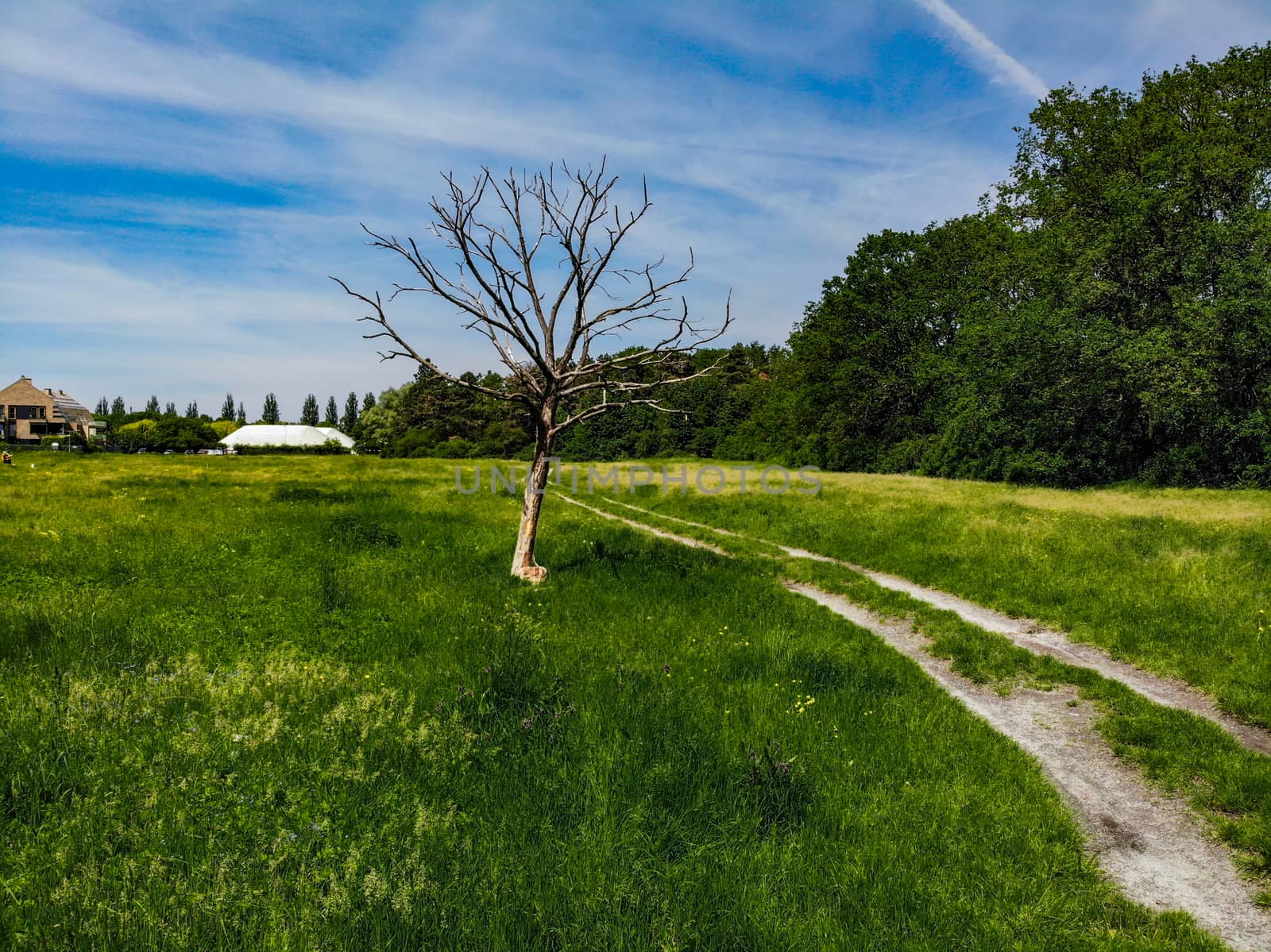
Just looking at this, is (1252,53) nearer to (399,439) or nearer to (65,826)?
(65,826)

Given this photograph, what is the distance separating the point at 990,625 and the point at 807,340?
48092 millimetres

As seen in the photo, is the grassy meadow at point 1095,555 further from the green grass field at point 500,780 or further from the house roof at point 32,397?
the house roof at point 32,397

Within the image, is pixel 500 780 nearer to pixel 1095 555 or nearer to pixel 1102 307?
pixel 1095 555

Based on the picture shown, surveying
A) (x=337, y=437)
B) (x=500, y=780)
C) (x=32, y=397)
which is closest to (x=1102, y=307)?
(x=500, y=780)

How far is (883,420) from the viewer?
57.2 metres

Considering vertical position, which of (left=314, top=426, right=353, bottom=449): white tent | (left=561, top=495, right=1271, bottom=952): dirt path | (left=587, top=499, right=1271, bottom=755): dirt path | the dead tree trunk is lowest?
(left=561, top=495, right=1271, bottom=952): dirt path

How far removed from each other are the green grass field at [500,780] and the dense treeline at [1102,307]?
600 inches

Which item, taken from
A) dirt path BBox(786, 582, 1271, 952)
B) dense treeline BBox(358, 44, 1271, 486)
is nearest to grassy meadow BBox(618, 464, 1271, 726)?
dirt path BBox(786, 582, 1271, 952)

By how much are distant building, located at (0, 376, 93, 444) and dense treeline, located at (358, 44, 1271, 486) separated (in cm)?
15781

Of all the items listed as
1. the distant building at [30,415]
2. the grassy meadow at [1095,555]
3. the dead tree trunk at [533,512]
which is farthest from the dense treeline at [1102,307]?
the distant building at [30,415]

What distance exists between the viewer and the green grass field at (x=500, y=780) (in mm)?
3877

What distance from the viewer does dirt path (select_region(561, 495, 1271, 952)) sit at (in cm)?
491

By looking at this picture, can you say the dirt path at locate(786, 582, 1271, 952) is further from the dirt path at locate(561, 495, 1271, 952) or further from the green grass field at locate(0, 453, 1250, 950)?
the green grass field at locate(0, 453, 1250, 950)

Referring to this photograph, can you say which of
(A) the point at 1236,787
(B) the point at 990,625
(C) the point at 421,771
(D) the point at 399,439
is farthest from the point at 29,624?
(D) the point at 399,439
